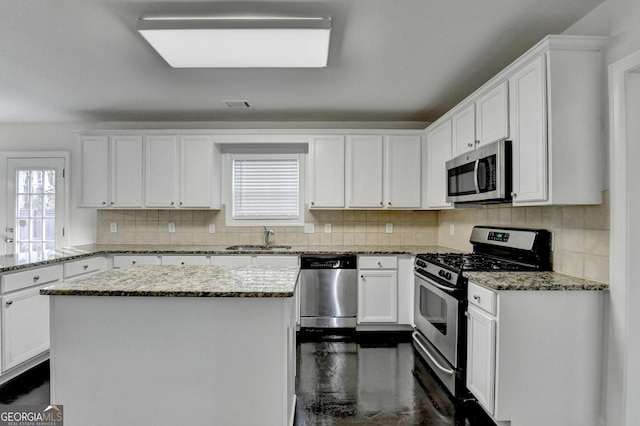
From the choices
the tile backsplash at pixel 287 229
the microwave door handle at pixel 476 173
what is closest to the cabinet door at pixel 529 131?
the microwave door handle at pixel 476 173

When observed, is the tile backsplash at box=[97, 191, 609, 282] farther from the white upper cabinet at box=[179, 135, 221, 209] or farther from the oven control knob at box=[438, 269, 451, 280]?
the oven control knob at box=[438, 269, 451, 280]

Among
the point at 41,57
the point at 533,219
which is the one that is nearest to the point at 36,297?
the point at 41,57

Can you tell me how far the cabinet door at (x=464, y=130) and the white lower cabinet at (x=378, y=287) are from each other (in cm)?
129

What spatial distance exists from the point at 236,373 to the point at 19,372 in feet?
7.08

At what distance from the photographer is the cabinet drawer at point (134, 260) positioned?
3596 mm

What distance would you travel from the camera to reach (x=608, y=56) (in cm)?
186

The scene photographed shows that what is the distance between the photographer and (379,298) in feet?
11.5

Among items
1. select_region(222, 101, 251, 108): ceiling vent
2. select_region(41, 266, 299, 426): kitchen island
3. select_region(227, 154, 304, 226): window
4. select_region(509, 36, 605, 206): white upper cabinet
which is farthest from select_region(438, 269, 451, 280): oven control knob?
select_region(222, 101, 251, 108): ceiling vent

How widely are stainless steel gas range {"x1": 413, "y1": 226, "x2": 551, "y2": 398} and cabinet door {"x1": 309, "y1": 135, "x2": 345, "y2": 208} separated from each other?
47.5 inches

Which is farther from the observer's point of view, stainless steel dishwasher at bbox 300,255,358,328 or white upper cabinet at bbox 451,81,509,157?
stainless steel dishwasher at bbox 300,255,358,328

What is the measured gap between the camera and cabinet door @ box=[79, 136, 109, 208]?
150 inches

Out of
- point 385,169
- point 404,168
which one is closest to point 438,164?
point 404,168

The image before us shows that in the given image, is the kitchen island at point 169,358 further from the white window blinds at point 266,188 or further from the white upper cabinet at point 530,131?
the white window blinds at point 266,188

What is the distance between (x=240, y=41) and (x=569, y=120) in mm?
1969
